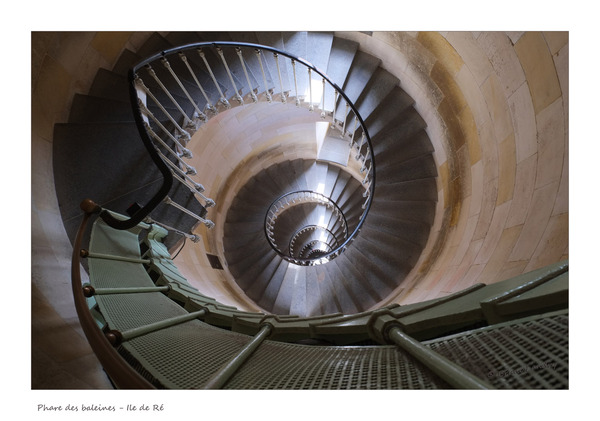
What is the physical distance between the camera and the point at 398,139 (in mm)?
4734

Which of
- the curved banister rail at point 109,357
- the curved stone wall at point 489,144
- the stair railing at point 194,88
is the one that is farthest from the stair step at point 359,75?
the curved banister rail at point 109,357

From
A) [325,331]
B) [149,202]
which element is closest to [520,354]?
[325,331]

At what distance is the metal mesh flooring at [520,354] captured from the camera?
88 cm

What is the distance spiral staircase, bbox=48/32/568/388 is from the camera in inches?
51.8

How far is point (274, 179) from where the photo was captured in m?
7.97

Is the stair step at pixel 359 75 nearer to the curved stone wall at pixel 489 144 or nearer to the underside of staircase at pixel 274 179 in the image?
the underside of staircase at pixel 274 179

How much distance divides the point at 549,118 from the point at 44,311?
161 inches

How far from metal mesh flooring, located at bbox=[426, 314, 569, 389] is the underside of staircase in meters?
3.33

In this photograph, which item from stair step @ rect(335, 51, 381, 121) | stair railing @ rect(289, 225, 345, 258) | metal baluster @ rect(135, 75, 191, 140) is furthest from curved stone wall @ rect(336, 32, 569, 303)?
stair railing @ rect(289, 225, 345, 258)

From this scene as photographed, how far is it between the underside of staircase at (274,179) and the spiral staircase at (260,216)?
18 millimetres

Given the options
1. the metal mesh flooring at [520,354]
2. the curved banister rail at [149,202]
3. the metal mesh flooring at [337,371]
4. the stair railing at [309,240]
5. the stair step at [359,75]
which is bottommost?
the metal mesh flooring at [337,371]

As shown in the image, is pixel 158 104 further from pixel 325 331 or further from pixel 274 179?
pixel 274 179

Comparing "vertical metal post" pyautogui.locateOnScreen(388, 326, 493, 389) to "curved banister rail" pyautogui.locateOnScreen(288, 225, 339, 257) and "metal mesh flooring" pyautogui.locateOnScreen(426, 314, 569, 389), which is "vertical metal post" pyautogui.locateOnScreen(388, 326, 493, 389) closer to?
"metal mesh flooring" pyautogui.locateOnScreen(426, 314, 569, 389)
